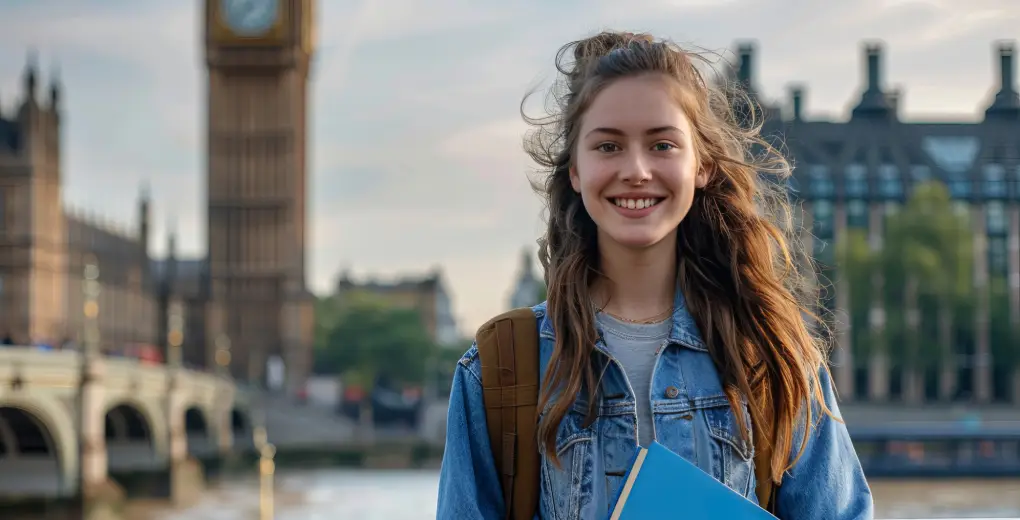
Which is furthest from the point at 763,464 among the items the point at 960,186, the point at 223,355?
the point at 223,355

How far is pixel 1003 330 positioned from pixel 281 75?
24.5 meters

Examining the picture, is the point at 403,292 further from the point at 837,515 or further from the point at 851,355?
the point at 837,515

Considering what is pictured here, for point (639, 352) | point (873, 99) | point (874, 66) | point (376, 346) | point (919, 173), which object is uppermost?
point (874, 66)

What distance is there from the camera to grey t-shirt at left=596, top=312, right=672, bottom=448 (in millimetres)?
1524

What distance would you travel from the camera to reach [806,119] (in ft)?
127

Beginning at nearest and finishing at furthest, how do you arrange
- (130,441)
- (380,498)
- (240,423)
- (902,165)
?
1. (380,498)
2. (130,441)
3. (902,165)
4. (240,423)

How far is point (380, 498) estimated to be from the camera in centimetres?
2691

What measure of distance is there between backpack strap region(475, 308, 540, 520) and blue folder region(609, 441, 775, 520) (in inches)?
5.7

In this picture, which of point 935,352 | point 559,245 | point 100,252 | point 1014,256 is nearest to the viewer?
point 559,245

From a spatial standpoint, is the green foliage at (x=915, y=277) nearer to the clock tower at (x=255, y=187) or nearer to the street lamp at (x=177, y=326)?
the street lamp at (x=177, y=326)

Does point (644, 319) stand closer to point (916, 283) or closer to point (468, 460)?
point (468, 460)

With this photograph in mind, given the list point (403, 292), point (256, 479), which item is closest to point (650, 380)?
point (256, 479)

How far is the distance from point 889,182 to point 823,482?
124 feet

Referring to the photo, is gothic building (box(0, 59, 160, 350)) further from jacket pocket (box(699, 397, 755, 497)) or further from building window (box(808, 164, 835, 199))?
jacket pocket (box(699, 397, 755, 497))
